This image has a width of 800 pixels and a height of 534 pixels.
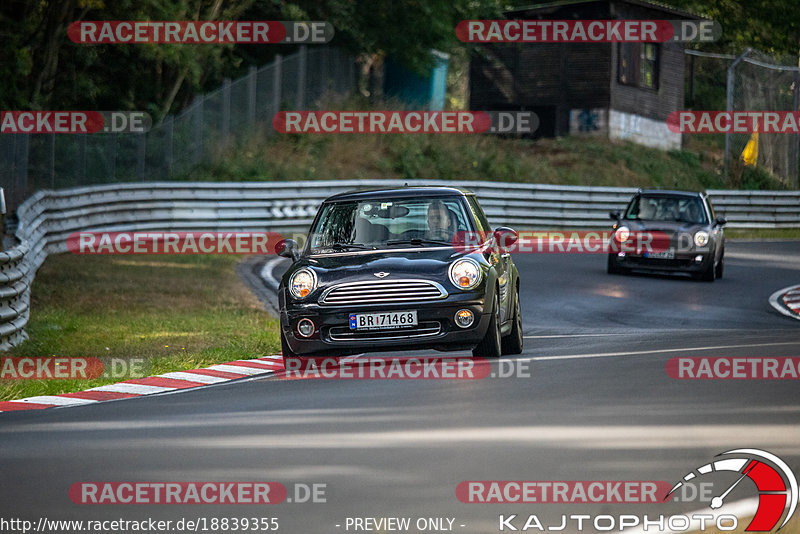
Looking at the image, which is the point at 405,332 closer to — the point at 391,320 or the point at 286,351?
the point at 391,320

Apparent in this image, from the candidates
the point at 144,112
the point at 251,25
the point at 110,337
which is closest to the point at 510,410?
the point at 110,337

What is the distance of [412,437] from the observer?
7.67 meters

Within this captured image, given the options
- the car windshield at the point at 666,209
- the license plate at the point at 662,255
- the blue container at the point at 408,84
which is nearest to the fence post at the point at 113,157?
the car windshield at the point at 666,209

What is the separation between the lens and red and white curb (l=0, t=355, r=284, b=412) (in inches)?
394

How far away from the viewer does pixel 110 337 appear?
14.6m

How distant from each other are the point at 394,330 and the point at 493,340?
963 millimetres

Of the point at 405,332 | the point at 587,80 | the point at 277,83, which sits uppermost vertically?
the point at 587,80

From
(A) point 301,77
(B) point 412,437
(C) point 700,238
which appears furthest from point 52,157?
(B) point 412,437

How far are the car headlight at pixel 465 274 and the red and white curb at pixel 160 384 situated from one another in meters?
1.88

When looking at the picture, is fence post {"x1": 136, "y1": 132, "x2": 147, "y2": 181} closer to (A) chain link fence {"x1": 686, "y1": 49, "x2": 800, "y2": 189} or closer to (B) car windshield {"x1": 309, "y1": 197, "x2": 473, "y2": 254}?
(B) car windshield {"x1": 309, "y1": 197, "x2": 473, "y2": 254}

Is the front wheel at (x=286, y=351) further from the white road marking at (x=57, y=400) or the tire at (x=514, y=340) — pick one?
the tire at (x=514, y=340)

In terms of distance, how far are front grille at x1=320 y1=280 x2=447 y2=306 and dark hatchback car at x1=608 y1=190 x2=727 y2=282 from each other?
41.7 feet

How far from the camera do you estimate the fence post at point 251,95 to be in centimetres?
3503

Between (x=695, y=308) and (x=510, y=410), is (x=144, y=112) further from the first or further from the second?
(x=510, y=410)
